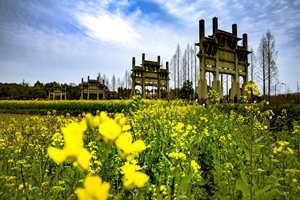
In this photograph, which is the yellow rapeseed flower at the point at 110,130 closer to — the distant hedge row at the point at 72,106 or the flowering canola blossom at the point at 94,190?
the flowering canola blossom at the point at 94,190

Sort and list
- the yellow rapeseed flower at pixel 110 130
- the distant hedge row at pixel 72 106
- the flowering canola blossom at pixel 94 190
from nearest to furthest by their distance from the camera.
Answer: the flowering canola blossom at pixel 94 190, the yellow rapeseed flower at pixel 110 130, the distant hedge row at pixel 72 106

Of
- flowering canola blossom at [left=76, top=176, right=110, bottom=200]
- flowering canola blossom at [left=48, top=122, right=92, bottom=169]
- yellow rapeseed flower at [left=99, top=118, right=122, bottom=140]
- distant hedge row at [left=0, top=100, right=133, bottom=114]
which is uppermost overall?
yellow rapeseed flower at [left=99, top=118, right=122, bottom=140]

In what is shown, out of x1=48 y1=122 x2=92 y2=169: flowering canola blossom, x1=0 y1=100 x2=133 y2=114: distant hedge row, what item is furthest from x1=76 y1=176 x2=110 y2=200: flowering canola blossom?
x1=0 y1=100 x2=133 y2=114: distant hedge row

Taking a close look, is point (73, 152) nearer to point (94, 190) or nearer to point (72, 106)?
point (94, 190)

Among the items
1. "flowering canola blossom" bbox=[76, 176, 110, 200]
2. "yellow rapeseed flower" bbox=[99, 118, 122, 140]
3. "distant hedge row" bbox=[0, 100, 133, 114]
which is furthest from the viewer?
"distant hedge row" bbox=[0, 100, 133, 114]

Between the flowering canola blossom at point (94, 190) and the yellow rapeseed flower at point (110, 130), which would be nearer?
the flowering canola blossom at point (94, 190)

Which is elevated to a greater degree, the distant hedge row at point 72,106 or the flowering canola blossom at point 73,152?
the flowering canola blossom at point 73,152

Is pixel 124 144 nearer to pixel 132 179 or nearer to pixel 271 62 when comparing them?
pixel 132 179

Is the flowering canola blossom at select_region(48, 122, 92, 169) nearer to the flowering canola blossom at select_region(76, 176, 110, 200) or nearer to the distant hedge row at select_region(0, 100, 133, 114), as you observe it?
the flowering canola blossom at select_region(76, 176, 110, 200)

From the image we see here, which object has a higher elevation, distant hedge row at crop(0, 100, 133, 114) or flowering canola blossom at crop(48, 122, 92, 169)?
flowering canola blossom at crop(48, 122, 92, 169)

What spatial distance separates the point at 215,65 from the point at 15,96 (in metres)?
37.0

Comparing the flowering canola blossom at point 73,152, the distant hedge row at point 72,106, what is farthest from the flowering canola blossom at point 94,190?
the distant hedge row at point 72,106

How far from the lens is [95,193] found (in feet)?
1.05

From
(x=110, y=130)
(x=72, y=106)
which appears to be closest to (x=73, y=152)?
(x=110, y=130)
